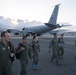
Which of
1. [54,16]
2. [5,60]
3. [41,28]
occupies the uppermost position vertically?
[54,16]

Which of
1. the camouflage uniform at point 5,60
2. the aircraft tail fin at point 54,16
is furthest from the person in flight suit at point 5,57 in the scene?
the aircraft tail fin at point 54,16

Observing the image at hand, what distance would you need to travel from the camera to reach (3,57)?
19.7 feet

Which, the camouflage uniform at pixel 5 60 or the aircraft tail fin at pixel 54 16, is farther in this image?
the aircraft tail fin at pixel 54 16

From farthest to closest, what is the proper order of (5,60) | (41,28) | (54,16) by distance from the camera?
(54,16) → (41,28) → (5,60)

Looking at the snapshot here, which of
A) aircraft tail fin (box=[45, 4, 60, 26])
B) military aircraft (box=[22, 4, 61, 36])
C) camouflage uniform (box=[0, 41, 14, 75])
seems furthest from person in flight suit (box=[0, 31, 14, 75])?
aircraft tail fin (box=[45, 4, 60, 26])

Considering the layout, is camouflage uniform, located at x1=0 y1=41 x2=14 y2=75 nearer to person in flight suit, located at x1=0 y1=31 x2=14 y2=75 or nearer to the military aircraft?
person in flight suit, located at x1=0 y1=31 x2=14 y2=75

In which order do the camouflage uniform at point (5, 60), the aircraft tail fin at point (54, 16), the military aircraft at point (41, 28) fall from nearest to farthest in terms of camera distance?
the camouflage uniform at point (5, 60) < the military aircraft at point (41, 28) < the aircraft tail fin at point (54, 16)

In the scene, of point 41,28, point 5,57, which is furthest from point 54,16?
point 5,57

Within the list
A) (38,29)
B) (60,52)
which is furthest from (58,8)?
(60,52)

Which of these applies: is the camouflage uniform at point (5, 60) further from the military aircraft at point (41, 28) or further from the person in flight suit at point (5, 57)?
the military aircraft at point (41, 28)

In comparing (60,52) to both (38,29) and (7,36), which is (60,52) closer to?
(7,36)

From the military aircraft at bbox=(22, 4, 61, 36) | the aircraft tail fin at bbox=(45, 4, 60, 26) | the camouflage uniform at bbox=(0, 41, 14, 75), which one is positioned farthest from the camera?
the aircraft tail fin at bbox=(45, 4, 60, 26)

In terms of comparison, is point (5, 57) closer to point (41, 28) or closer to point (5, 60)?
point (5, 60)

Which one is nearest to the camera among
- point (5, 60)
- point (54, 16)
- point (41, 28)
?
point (5, 60)
